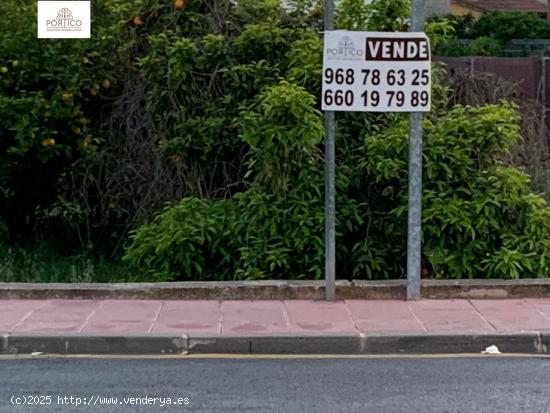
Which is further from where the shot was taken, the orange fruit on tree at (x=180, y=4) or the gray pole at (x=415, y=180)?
the orange fruit on tree at (x=180, y=4)

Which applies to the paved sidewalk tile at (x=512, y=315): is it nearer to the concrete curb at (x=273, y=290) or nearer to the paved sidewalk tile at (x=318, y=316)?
the concrete curb at (x=273, y=290)

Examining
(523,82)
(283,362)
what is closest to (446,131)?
(283,362)

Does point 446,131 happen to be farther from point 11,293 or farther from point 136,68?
point 11,293

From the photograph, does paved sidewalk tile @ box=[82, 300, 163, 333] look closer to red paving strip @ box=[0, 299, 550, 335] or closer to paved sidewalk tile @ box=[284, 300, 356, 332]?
red paving strip @ box=[0, 299, 550, 335]

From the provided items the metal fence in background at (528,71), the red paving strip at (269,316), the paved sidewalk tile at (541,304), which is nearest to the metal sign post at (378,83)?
the red paving strip at (269,316)

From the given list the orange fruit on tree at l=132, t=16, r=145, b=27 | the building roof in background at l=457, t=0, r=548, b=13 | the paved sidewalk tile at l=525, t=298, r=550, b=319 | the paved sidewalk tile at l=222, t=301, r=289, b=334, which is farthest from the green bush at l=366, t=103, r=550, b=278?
the building roof in background at l=457, t=0, r=548, b=13

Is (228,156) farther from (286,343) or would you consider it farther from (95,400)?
(95,400)

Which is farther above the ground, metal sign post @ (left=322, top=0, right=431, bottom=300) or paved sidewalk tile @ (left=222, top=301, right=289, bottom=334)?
metal sign post @ (left=322, top=0, right=431, bottom=300)

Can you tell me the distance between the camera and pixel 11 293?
8617 millimetres

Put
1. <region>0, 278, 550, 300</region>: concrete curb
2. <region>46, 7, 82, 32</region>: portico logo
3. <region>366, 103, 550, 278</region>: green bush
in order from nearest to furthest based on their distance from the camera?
1. <region>0, 278, 550, 300</region>: concrete curb
2. <region>366, 103, 550, 278</region>: green bush
3. <region>46, 7, 82, 32</region>: portico logo

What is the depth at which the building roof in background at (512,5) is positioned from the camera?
3559 centimetres

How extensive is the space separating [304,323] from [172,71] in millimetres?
3741

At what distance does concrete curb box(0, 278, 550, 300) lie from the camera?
8.65 m

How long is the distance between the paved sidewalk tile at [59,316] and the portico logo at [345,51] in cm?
332
